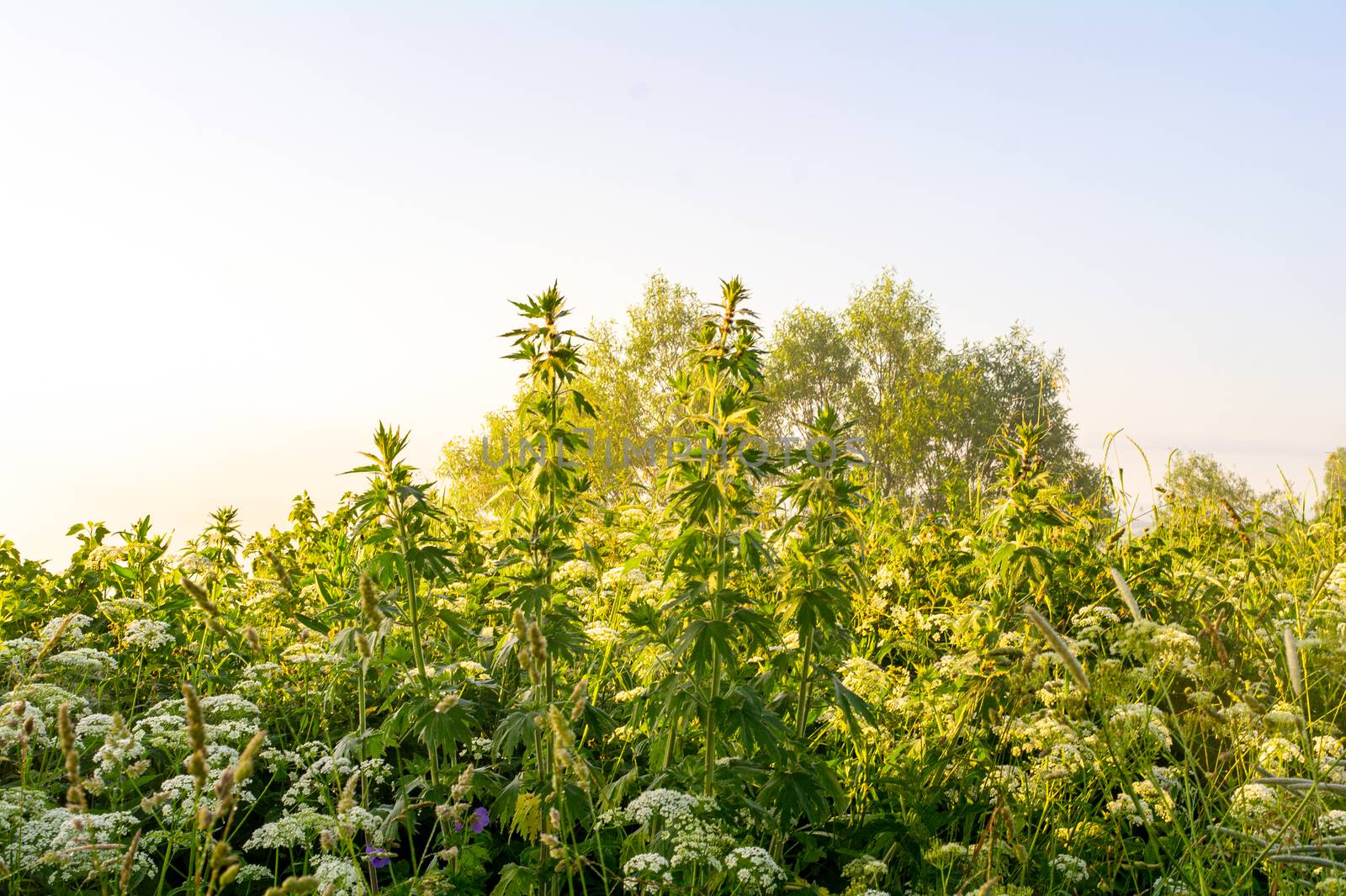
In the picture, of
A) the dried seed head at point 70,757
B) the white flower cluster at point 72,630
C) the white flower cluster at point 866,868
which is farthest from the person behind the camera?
the white flower cluster at point 72,630

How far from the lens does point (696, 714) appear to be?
3994 millimetres

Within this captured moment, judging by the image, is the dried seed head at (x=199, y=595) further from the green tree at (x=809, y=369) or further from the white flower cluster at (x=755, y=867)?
the green tree at (x=809, y=369)

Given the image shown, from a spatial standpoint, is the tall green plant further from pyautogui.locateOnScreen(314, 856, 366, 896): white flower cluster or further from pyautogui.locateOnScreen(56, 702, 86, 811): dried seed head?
pyautogui.locateOnScreen(56, 702, 86, 811): dried seed head

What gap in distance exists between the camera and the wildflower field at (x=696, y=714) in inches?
130

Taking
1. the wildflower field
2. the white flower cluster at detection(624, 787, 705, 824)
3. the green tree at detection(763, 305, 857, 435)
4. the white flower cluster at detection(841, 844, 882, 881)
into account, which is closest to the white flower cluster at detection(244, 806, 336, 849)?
Result: the wildflower field

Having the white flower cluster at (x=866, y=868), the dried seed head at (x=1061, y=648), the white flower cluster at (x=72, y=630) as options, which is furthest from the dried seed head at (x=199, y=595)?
the white flower cluster at (x=866, y=868)

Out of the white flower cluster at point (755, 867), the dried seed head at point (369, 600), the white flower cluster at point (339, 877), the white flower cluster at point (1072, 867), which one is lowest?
the white flower cluster at point (1072, 867)

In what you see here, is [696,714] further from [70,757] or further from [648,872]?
Answer: [70,757]

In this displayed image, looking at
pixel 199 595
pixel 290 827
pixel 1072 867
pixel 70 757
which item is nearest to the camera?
pixel 70 757

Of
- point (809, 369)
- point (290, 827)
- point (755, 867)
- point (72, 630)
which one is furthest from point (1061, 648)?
point (809, 369)

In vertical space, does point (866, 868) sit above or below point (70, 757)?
below

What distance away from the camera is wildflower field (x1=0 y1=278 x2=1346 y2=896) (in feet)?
10.8

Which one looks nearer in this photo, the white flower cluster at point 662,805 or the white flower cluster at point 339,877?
the white flower cluster at point 339,877

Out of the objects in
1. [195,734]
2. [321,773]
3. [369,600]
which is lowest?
[321,773]
